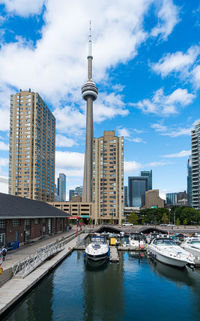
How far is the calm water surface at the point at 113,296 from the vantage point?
18.7 m

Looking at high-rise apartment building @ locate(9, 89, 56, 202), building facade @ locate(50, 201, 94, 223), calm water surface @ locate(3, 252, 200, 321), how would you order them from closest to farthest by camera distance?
calm water surface @ locate(3, 252, 200, 321) < building facade @ locate(50, 201, 94, 223) < high-rise apartment building @ locate(9, 89, 56, 202)

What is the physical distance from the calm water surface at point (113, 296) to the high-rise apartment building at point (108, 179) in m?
107

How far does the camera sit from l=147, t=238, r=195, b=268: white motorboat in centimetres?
3228

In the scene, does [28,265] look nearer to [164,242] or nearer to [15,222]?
[15,222]

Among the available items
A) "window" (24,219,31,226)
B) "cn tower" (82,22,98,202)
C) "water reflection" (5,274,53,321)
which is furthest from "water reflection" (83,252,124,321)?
"cn tower" (82,22,98,202)

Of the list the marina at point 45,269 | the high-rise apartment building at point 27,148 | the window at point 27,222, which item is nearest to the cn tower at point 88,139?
the high-rise apartment building at point 27,148

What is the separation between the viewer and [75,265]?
116 ft

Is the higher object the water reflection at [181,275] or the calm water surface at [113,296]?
the calm water surface at [113,296]

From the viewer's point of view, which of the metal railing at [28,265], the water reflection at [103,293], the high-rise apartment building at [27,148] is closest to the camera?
the water reflection at [103,293]

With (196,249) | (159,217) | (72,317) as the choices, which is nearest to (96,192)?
(159,217)

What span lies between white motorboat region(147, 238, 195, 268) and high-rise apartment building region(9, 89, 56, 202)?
4733 inches

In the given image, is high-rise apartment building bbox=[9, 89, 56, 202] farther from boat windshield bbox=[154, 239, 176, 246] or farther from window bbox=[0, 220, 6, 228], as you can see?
boat windshield bbox=[154, 239, 176, 246]

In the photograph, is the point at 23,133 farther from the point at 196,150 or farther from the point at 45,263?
the point at 45,263

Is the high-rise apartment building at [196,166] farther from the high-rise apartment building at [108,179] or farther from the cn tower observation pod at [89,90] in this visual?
the cn tower observation pod at [89,90]
